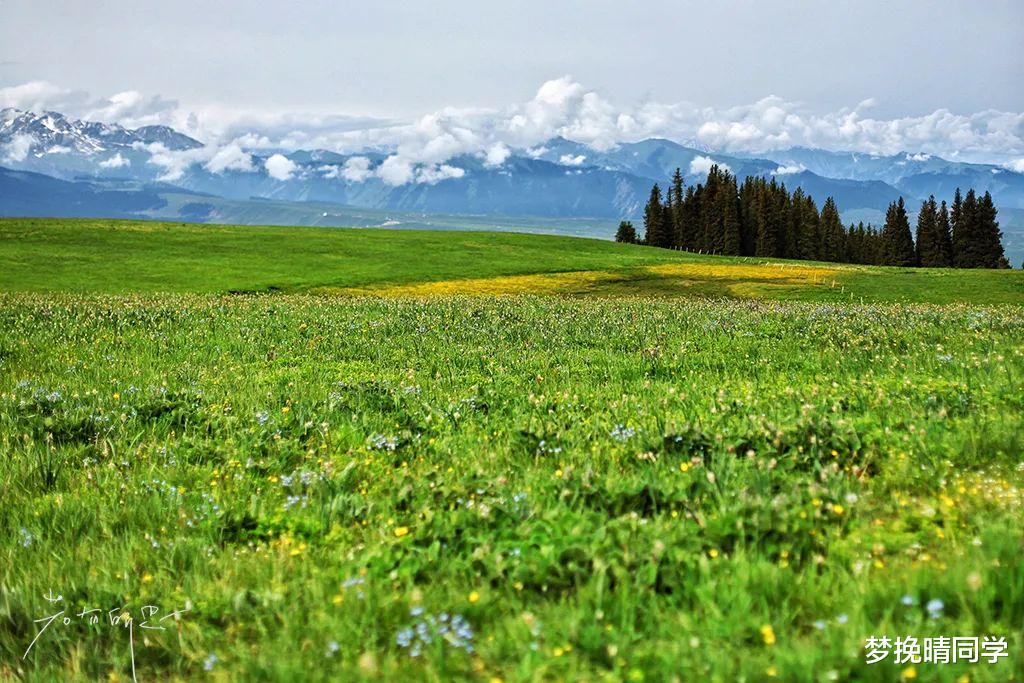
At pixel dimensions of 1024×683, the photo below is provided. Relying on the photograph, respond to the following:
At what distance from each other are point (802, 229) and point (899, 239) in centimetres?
1718

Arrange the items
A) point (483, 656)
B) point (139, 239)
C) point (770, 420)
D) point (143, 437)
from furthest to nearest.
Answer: point (139, 239) < point (143, 437) < point (770, 420) < point (483, 656)

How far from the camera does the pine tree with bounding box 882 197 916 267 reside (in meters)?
127

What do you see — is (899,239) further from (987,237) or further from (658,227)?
(658,227)

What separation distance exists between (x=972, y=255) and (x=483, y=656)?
142622 millimetres

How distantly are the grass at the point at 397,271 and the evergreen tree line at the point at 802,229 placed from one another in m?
33.3

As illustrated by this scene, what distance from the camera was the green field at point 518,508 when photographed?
3404 millimetres

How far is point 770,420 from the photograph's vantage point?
6879mm

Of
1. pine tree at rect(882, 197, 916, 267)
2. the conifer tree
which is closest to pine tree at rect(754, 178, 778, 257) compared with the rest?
the conifer tree

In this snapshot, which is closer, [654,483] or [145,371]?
[654,483]

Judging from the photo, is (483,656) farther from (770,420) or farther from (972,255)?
(972,255)

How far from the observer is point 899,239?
5017 inches

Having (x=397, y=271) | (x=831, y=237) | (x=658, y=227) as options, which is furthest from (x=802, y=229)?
(x=397, y=271)

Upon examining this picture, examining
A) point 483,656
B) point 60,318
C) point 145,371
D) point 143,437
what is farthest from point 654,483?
point 60,318

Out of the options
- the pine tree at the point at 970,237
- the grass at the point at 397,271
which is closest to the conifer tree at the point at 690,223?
the grass at the point at 397,271
